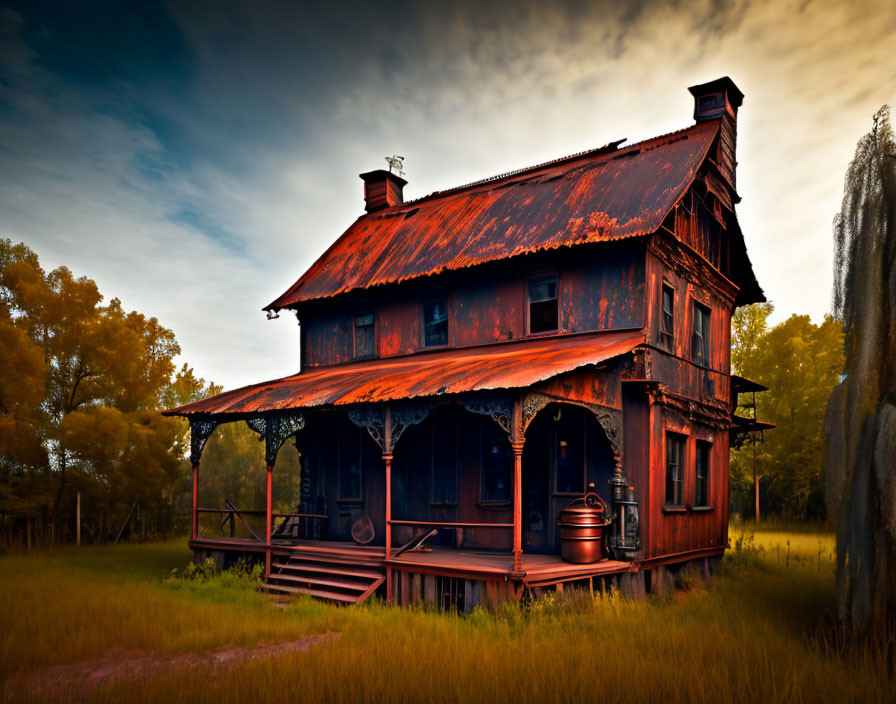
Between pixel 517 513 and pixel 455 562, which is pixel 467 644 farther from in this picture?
pixel 455 562

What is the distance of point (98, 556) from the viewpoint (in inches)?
806

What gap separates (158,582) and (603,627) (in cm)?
992

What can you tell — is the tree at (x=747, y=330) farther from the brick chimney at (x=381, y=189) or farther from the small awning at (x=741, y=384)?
the brick chimney at (x=381, y=189)

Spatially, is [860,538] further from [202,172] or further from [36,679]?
[202,172]

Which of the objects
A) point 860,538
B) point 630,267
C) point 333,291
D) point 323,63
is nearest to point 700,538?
point 630,267

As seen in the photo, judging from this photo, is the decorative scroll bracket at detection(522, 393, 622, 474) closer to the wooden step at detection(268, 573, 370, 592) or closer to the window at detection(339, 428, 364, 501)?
the wooden step at detection(268, 573, 370, 592)

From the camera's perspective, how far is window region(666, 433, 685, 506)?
15.1m

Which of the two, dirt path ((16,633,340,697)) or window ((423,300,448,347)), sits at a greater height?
window ((423,300,448,347))

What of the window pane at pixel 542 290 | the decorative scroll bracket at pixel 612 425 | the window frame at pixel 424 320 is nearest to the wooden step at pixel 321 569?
the decorative scroll bracket at pixel 612 425

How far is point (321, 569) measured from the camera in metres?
14.4

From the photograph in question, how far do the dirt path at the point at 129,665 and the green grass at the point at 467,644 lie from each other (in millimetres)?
242

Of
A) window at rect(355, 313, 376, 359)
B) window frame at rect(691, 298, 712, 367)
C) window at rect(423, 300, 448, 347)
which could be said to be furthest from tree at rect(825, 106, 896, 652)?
window at rect(355, 313, 376, 359)

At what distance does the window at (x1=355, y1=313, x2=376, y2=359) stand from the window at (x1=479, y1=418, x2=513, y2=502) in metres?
4.48

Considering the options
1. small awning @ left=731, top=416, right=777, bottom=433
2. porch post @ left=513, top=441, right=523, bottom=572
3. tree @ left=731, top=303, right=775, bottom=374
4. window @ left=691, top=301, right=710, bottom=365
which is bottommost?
porch post @ left=513, top=441, right=523, bottom=572
